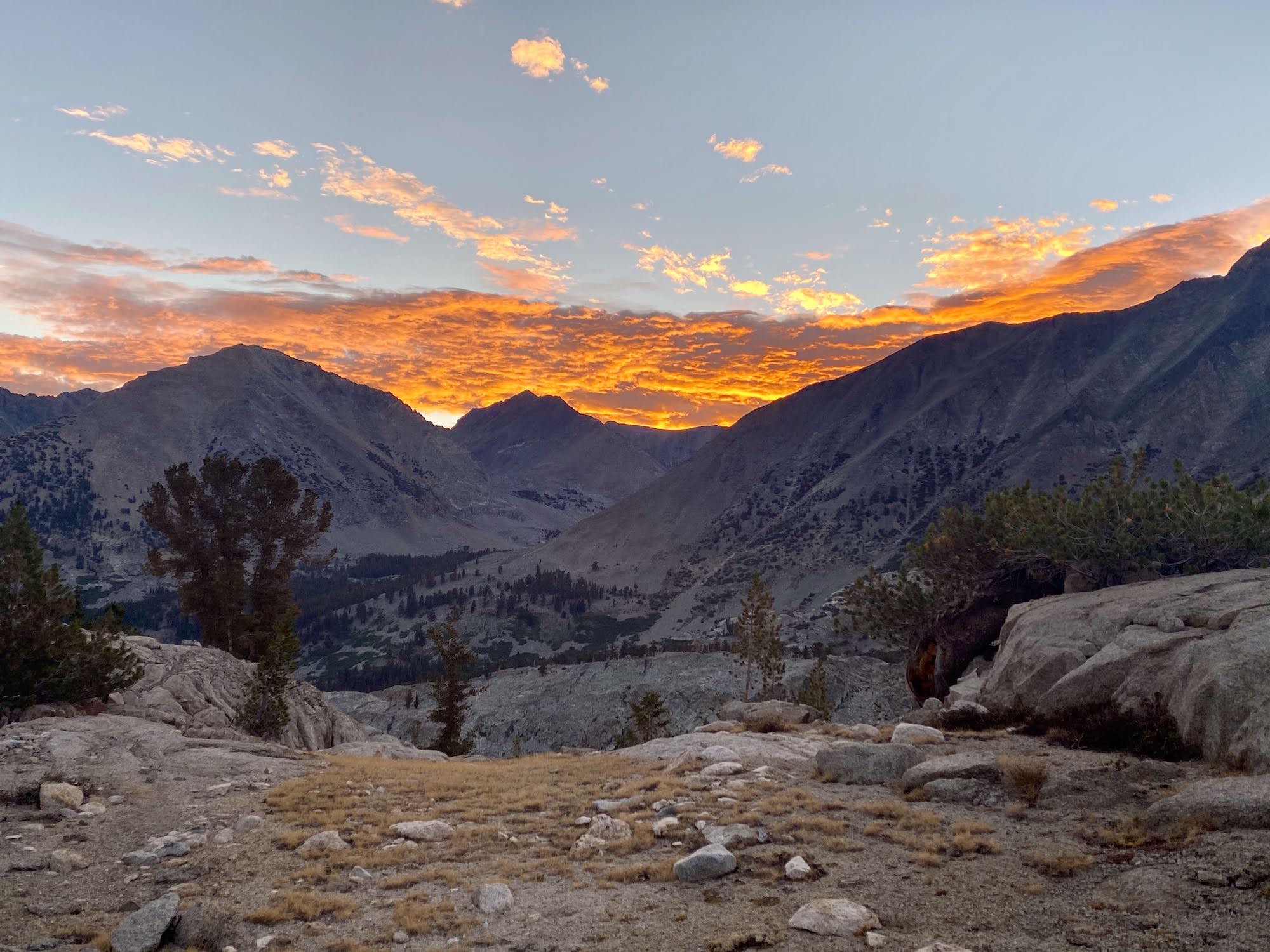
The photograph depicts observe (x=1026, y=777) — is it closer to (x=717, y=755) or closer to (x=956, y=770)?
→ (x=956, y=770)

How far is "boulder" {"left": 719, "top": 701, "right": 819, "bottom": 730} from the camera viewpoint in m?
29.8

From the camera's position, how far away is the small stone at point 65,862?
13328 millimetres

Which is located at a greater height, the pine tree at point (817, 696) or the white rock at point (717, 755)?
the white rock at point (717, 755)

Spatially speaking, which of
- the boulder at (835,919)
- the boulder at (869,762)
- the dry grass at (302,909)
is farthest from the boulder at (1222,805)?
the dry grass at (302,909)

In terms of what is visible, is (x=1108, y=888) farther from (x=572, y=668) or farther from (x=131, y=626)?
(x=572, y=668)

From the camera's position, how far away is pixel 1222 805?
11.5 metres

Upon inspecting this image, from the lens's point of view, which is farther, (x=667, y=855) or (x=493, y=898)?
(x=667, y=855)

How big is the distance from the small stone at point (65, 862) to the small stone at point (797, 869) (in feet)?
43.4

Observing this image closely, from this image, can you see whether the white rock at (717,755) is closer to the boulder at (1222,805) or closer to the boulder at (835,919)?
the boulder at (835,919)

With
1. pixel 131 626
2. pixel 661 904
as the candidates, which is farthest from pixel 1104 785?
pixel 131 626

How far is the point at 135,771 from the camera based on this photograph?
20.3 meters

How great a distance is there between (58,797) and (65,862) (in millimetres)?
4407

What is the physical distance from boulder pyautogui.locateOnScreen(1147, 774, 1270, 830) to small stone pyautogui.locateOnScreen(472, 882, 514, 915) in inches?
439

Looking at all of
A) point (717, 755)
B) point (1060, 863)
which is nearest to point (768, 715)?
point (717, 755)
